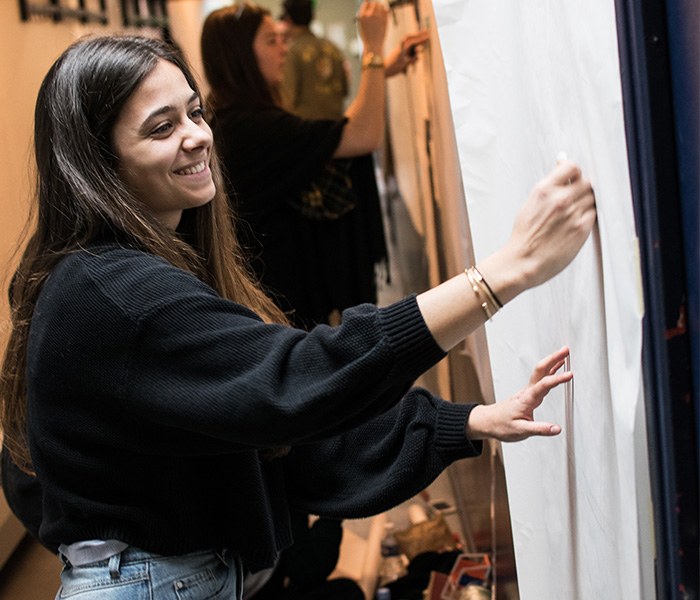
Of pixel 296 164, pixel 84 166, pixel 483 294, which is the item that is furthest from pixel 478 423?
pixel 296 164

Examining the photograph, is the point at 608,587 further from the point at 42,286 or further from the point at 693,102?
the point at 42,286

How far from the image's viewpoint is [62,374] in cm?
116

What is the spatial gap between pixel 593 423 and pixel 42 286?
67cm

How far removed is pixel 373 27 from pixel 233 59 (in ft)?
1.32

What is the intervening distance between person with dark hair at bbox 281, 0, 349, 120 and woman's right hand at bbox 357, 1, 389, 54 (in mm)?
1964

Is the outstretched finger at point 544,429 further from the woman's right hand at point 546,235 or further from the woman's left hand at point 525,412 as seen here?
the woman's right hand at point 546,235

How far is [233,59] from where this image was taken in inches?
106

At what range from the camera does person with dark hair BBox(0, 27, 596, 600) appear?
973 mm

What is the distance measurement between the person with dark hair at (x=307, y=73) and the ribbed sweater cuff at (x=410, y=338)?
391 cm

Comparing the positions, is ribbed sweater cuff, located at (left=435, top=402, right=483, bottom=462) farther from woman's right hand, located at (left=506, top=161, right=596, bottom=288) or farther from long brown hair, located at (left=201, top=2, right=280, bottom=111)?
long brown hair, located at (left=201, top=2, right=280, bottom=111)

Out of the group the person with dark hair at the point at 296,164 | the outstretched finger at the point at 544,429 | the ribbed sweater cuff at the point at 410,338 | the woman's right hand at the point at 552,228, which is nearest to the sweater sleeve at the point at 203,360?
the ribbed sweater cuff at the point at 410,338

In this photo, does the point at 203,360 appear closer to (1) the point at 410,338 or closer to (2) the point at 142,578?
(1) the point at 410,338

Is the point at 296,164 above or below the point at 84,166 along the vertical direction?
below

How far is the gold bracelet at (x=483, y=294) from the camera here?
3.18 ft
